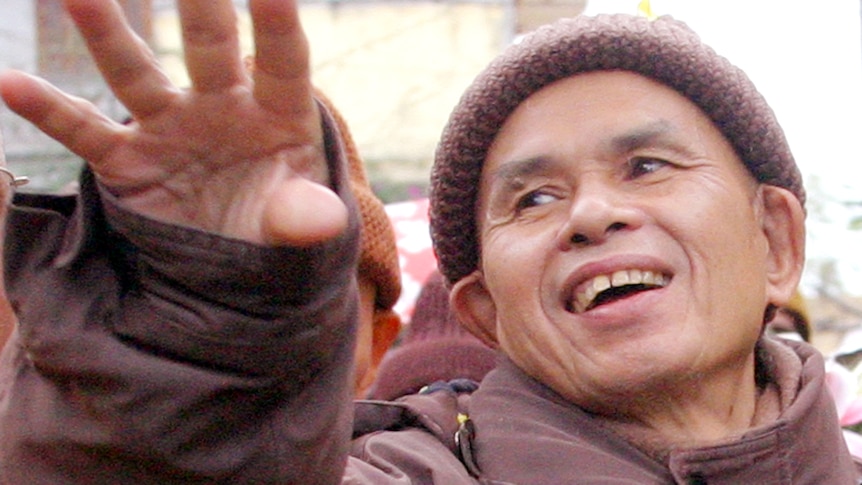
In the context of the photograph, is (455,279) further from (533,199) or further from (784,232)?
(784,232)

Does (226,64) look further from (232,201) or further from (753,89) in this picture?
(753,89)

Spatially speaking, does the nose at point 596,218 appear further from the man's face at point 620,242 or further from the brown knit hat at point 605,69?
the brown knit hat at point 605,69

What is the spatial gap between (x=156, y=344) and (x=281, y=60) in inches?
14.1

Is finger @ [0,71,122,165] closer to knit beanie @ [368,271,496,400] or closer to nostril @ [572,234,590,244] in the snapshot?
nostril @ [572,234,590,244]

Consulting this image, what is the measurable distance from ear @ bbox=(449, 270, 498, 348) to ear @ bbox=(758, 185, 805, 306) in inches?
21.1

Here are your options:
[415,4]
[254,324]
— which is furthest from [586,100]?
[415,4]

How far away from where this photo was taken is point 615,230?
6.97ft

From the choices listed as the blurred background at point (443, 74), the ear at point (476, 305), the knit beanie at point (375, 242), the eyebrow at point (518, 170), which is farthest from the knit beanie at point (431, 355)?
the eyebrow at point (518, 170)

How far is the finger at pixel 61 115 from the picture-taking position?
133 centimetres

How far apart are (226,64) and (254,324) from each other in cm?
30

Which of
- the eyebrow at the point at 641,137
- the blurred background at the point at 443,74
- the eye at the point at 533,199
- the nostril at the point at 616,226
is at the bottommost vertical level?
the blurred background at the point at 443,74

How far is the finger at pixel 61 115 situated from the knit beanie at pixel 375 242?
159cm

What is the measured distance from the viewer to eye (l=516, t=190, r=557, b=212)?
88.7 inches

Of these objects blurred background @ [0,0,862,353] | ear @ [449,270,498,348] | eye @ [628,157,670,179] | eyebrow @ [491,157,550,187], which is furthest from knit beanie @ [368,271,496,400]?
eye @ [628,157,670,179]
